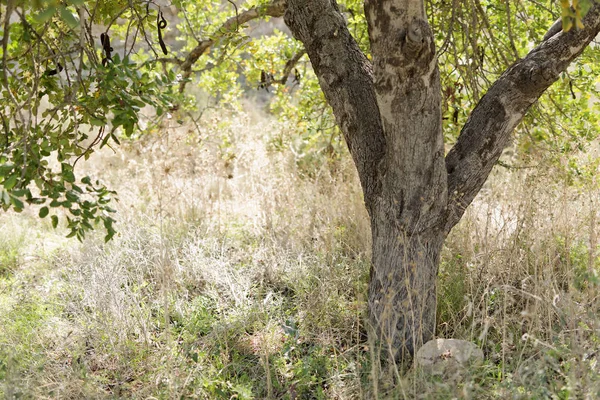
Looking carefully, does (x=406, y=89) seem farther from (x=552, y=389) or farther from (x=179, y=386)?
(x=179, y=386)

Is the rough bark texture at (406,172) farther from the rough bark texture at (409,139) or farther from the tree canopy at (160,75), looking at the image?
the tree canopy at (160,75)

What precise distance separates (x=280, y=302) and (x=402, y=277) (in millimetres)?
985

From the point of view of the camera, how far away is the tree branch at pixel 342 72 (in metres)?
2.78

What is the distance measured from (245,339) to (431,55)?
186cm

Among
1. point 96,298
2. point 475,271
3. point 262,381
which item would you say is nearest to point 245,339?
point 262,381

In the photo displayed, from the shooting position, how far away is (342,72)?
2793mm

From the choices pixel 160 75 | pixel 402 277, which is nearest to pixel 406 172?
pixel 402 277

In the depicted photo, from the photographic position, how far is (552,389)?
7.82 feet

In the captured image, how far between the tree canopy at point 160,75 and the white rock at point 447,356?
151cm

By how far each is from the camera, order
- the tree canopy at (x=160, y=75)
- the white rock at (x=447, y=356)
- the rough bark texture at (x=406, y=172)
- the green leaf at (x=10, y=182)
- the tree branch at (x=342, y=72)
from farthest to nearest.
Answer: the tree branch at (x=342, y=72) < the white rock at (x=447, y=356) < the rough bark texture at (x=406, y=172) < the tree canopy at (x=160, y=75) < the green leaf at (x=10, y=182)

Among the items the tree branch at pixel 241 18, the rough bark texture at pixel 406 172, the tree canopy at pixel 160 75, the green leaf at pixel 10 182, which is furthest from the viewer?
Result: the tree branch at pixel 241 18

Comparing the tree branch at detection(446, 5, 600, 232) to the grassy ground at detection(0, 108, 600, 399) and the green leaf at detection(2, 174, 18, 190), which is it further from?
the green leaf at detection(2, 174, 18, 190)

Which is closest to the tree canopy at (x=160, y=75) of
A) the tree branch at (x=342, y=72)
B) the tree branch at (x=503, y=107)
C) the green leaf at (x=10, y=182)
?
the green leaf at (x=10, y=182)

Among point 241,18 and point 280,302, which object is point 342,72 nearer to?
point 241,18
